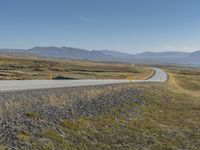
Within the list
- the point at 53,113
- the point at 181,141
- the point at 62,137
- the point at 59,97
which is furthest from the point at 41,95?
the point at 181,141

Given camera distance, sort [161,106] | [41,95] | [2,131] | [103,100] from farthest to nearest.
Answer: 1. [161,106]
2. [103,100]
3. [41,95]
4. [2,131]

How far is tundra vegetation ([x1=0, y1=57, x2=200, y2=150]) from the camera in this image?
13945mm

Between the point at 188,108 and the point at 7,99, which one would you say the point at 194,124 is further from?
the point at 7,99

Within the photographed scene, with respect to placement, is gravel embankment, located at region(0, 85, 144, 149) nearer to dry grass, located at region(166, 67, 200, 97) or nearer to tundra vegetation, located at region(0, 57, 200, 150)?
tundra vegetation, located at region(0, 57, 200, 150)

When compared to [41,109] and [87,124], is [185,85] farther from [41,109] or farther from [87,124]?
[41,109]

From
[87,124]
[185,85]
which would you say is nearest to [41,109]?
[87,124]

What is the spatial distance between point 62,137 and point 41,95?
578 cm

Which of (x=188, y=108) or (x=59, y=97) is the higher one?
(x=59, y=97)

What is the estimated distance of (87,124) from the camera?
17562 mm

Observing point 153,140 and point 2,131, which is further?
point 153,140

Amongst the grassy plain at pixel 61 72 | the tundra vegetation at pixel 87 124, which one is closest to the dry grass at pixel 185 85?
the grassy plain at pixel 61 72

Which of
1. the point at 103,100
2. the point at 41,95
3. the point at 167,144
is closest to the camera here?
the point at 167,144

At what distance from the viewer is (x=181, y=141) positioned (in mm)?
17625

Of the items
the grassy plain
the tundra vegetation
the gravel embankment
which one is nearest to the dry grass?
the grassy plain
